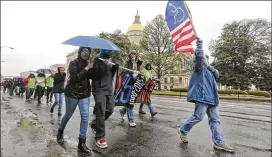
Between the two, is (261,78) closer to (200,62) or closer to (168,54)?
(168,54)

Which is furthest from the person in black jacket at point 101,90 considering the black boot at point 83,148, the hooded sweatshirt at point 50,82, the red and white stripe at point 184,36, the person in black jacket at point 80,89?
the hooded sweatshirt at point 50,82

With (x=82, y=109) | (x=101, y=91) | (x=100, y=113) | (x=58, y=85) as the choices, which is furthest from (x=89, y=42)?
(x=58, y=85)

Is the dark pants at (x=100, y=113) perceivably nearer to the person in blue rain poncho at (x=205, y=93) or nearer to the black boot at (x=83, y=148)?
the black boot at (x=83, y=148)

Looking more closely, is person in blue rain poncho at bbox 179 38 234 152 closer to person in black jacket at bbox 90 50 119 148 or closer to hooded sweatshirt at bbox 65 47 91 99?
person in black jacket at bbox 90 50 119 148

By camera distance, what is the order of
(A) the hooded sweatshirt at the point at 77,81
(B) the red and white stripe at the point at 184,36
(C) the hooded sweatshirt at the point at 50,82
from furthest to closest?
(C) the hooded sweatshirt at the point at 50,82 < (B) the red and white stripe at the point at 184,36 < (A) the hooded sweatshirt at the point at 77,81

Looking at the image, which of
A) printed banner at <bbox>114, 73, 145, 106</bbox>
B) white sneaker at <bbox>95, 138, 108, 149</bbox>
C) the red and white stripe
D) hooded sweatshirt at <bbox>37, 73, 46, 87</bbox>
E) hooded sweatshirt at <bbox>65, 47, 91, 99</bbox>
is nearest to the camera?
hooded sweatshirt at <bbox>65, 47, 91, 99</bbox>

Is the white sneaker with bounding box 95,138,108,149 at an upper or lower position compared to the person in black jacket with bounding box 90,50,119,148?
lower

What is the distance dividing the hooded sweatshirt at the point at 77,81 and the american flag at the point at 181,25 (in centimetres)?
172

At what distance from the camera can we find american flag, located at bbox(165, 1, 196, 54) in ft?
15.3

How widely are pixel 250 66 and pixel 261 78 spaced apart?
290 centimetres

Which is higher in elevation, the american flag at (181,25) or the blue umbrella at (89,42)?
the american flag at (181,25)

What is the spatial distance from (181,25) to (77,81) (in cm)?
210

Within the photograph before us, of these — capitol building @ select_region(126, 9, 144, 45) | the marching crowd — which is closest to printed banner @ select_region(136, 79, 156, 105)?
the marching crowd

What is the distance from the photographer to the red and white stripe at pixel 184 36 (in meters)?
4.65
